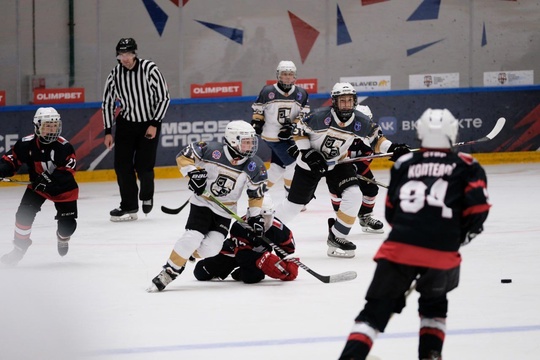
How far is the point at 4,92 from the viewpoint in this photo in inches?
457

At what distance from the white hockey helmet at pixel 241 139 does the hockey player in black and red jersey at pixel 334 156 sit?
1082mm

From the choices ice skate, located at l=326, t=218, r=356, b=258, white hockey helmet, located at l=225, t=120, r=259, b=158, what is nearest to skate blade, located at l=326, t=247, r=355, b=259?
ice skate, located at l=326, t=218, r=356, b=258

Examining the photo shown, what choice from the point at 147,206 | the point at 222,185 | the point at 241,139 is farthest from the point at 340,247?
the point at 147,206

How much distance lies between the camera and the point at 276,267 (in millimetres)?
6324

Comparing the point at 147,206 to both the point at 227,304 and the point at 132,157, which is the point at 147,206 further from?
the point at 227,304

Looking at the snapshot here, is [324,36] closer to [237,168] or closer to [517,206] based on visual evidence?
[517,206]

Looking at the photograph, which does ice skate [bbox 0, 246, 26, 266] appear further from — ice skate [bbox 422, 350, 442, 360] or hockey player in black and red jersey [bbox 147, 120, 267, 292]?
ice skate [bbox 422, 350, 442, 360]

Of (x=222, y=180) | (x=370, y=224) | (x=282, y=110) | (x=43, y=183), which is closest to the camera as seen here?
(x=222, y=180)

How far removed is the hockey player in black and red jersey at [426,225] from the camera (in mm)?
4113

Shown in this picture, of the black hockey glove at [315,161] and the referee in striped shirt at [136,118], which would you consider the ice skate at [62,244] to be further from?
the referee in striped shirt at [136,118]

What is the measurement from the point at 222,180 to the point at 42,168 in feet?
4.47

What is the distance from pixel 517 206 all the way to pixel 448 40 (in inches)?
149

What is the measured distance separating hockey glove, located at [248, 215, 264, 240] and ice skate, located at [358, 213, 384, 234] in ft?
7.13

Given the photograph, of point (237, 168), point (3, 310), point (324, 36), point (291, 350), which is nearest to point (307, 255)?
point (237, 168)
